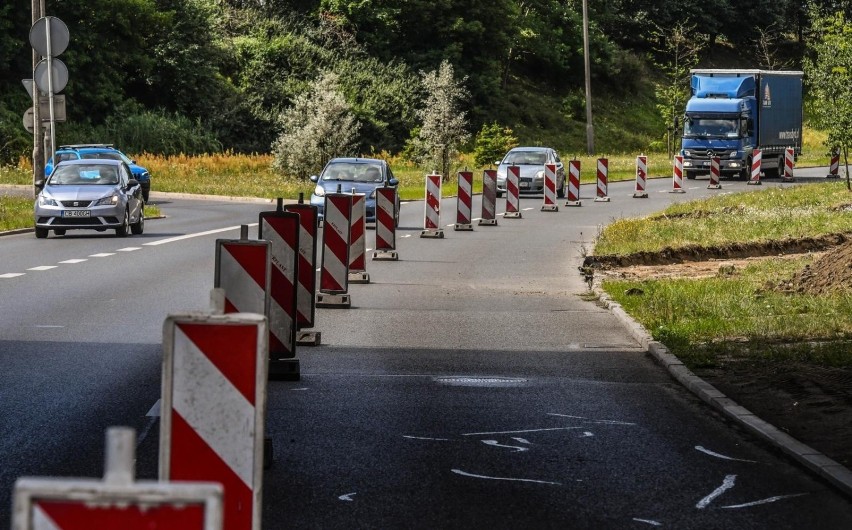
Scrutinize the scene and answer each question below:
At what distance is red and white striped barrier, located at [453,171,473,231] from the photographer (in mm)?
30875

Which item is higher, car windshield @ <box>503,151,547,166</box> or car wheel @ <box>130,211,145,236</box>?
car windshield @ <box>503,151,547,166</box>

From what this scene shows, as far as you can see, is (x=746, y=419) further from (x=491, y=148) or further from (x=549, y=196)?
(x=491, y=148)

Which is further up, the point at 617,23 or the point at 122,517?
the point at 617,23

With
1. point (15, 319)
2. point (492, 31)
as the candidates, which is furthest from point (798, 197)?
point (492, 31)

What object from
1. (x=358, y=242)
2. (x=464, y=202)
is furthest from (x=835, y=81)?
(x=358, y=242)

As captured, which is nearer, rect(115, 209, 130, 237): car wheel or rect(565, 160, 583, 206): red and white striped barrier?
rect(115, 209, 130, 237): car wheel

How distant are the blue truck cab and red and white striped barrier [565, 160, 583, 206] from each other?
13.5 meters

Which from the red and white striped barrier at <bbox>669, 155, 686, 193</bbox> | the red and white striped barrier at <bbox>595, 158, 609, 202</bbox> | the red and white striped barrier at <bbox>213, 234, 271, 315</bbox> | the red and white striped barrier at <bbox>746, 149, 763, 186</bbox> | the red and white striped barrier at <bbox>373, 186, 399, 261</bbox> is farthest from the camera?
the red and white striped barrier at <bbox>746, 149, 763, 186</bbox>

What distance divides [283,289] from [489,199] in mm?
22113

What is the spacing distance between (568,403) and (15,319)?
7189mm

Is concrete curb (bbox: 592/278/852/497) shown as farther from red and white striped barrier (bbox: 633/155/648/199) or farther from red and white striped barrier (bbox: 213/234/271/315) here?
red and white striped barrier (bbox: 633/155/648/199)

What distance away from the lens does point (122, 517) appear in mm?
3000

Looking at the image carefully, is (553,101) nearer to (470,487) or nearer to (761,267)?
(761,267)

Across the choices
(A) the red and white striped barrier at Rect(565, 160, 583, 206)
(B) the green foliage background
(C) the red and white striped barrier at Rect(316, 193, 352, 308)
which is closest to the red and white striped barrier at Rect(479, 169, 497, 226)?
(A) the red and white striped barrier at Rect(565, 160, 583, 206)
